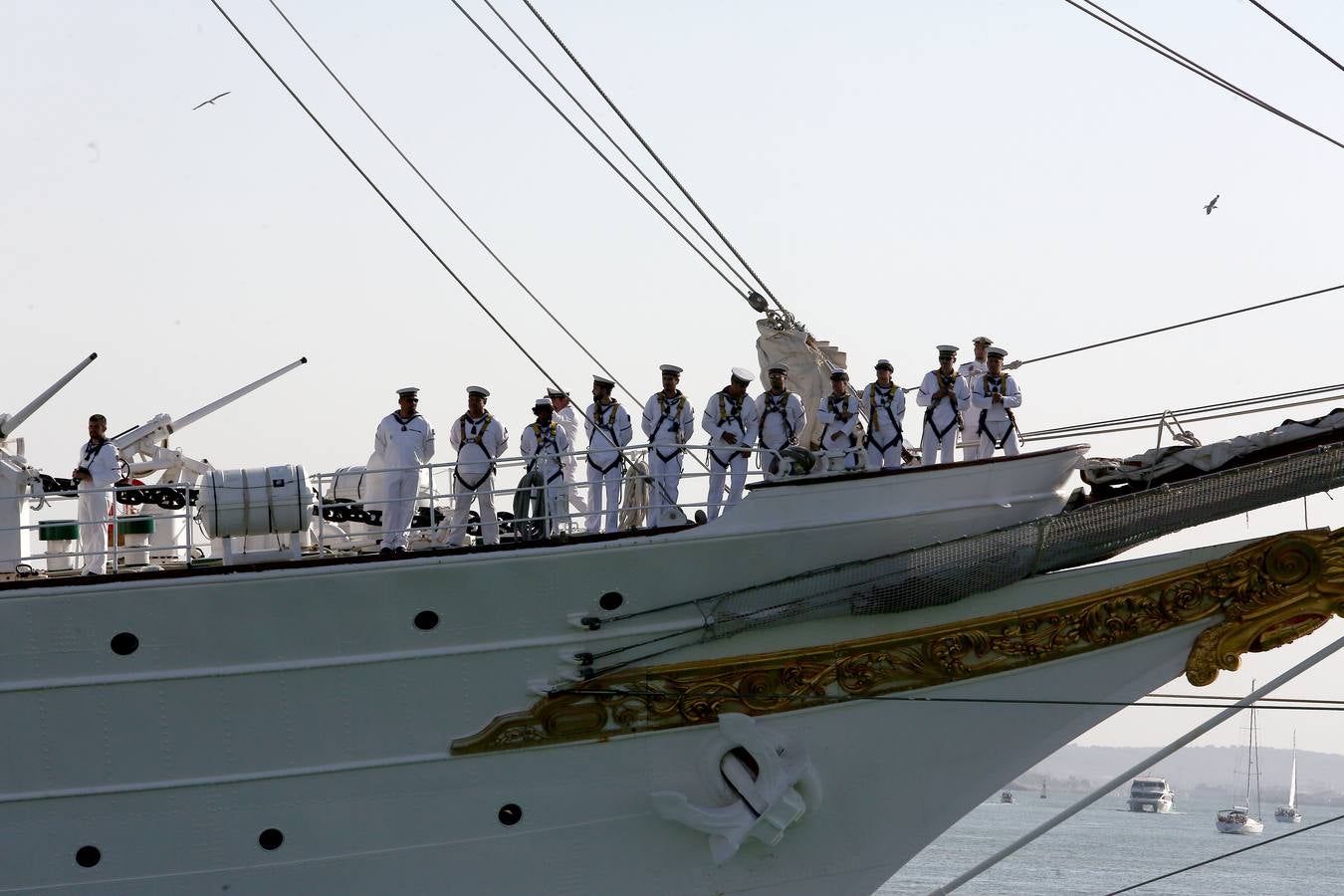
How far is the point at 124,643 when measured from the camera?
38.7 ft

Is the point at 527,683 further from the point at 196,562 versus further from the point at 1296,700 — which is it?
the point at 1296,700

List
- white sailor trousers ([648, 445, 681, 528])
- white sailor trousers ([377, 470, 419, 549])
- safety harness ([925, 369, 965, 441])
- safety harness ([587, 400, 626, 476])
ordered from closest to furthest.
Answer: white sailor trousers ([377, 470, 419, 549]), white sailor trousers ([648, 445, 681, 528]), safety harness ([587, 400, 626, 476]), safety harness ([925, 369, 965, 441])

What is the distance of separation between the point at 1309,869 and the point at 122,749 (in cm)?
7540

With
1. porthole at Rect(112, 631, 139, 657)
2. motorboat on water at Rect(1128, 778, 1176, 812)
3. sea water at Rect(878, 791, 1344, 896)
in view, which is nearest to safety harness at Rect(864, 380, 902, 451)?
porthole at Rect(112, 631, 139, 657)

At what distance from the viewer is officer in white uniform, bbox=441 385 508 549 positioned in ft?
43.7

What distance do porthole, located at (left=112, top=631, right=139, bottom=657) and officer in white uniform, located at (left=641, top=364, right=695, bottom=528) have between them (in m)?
3.56

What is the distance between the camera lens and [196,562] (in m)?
12.7

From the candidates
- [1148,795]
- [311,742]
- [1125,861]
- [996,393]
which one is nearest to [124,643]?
[311,742]

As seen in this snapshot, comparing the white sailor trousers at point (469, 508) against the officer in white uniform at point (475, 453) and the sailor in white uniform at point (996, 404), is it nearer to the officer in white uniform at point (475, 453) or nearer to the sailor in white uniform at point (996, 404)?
the officer in white uniform at point (475, 453)

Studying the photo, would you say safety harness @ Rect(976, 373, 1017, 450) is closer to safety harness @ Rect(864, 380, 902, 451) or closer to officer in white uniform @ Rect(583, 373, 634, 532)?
safety harness @ Rect(864, 380, 902, 451)

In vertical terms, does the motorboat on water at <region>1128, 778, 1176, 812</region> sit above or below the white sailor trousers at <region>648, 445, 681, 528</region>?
below

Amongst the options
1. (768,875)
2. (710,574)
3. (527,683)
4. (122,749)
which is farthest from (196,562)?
(768,875)

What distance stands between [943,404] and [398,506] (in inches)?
159

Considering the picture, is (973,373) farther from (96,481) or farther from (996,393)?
(96,481)
